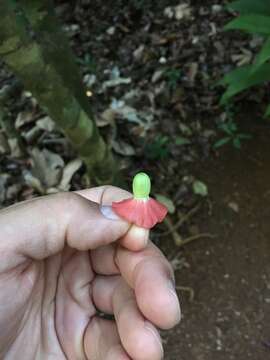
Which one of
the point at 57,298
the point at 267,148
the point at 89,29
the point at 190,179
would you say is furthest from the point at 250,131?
the point at 57,298

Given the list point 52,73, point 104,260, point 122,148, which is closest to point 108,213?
point 104,260

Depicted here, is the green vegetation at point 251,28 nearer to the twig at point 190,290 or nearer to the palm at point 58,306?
the twig at point 190,290

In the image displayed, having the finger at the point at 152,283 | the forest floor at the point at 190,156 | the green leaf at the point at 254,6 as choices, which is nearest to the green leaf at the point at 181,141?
the forest floor at the point at 190,156

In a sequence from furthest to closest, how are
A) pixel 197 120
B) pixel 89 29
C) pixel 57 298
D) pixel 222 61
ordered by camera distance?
pixel 89 29 → pixel 222 61 → pixel 197 120 → pixel 57 298

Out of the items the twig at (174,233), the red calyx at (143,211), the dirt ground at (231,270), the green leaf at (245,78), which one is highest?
the red calyx at (143,211)

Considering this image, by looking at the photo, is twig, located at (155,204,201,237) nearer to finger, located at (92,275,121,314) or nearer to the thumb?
finger, located at (92,275,121,314)

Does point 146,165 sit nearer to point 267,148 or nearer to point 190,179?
point 190,179
